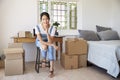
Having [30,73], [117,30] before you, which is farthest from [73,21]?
[30,73]

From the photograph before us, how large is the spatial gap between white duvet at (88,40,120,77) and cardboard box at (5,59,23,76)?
175cm

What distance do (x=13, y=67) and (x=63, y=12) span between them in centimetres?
249

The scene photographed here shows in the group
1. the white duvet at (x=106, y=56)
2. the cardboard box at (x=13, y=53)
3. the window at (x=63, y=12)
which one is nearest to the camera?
the white duvet at (x=106, y=56)

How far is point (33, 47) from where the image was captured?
461 cm

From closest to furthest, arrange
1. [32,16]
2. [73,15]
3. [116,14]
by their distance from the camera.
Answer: [32,16]
[73,15]
[116,14]

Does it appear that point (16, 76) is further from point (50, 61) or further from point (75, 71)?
point (75, 71)

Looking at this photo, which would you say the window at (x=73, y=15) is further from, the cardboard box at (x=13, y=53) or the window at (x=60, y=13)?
the cardboard box at (x=13, y=53)

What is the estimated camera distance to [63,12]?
16.5 ft

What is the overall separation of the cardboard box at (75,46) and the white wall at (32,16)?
1.01 m

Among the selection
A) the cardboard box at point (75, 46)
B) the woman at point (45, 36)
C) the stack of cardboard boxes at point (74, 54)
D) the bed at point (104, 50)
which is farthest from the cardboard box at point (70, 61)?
the woman at point (45, 36)

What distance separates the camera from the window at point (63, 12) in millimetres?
4793

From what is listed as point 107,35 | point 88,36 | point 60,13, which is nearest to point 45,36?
point 88,36

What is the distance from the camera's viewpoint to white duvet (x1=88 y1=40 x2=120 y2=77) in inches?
121

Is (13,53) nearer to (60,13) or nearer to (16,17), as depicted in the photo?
(16,17)
